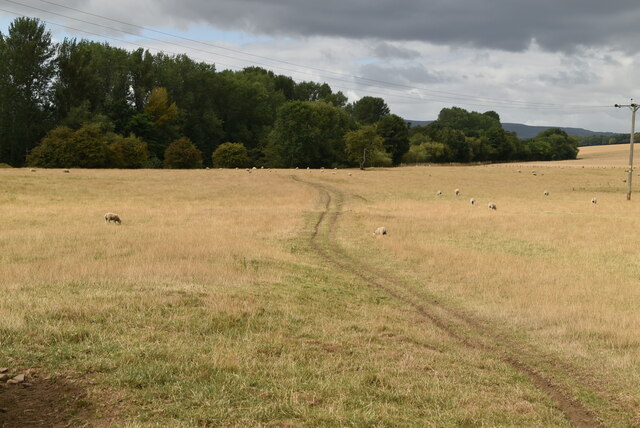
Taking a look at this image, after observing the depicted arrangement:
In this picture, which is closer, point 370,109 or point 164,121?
point 164,121

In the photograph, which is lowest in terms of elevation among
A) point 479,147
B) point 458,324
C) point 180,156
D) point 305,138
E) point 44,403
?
point 458,324

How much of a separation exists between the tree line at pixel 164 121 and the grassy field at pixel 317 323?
70.6 metres

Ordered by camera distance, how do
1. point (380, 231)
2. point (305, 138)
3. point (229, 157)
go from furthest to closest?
point (305, 138), point (229, 157), point (380, 231)

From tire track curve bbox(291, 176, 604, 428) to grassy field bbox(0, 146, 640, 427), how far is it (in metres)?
0.07

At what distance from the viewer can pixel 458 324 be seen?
14.3 meters

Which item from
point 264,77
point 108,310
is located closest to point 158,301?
point 108,310

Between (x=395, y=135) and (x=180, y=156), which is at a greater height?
(x=395, y=135)

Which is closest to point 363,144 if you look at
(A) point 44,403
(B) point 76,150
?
(B) point 76,150

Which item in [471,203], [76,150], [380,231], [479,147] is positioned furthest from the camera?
[479,147]

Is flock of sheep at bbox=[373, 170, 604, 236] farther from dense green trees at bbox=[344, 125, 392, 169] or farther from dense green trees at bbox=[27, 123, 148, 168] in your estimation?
dense green trees at bbox=[27, 123, 148, 168]

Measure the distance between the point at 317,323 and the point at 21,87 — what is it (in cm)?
10371

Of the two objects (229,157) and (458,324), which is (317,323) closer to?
(458,324)

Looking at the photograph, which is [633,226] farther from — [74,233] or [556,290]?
[74,233]

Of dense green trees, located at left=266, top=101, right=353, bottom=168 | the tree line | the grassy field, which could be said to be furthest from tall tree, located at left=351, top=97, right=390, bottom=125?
the grassy field
